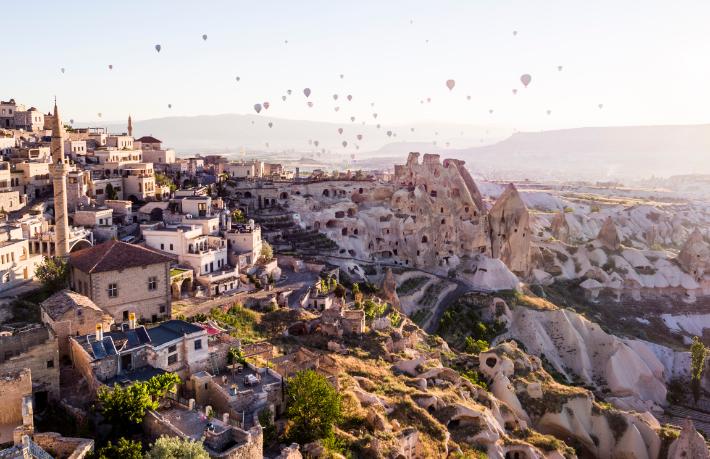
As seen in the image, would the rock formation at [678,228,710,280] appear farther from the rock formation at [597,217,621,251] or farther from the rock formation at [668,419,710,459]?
the rock formation at [668,419,710,459]

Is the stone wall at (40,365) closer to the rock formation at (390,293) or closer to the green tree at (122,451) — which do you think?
the green tree at (122,451)

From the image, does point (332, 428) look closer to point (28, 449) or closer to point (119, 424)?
point (119, 424)

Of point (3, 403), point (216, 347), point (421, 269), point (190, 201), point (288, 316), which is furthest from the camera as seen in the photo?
point (421, 269)

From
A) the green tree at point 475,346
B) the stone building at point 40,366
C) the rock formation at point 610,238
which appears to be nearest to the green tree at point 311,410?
the stone building at point 40,366

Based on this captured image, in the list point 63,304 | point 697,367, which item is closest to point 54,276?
point 63,304

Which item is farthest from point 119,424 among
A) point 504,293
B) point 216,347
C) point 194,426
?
point 504,293

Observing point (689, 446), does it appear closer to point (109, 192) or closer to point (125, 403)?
point (125, 403)

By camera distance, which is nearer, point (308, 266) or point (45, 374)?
point (45, 374)

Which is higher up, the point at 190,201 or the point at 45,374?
the point at 190,201
